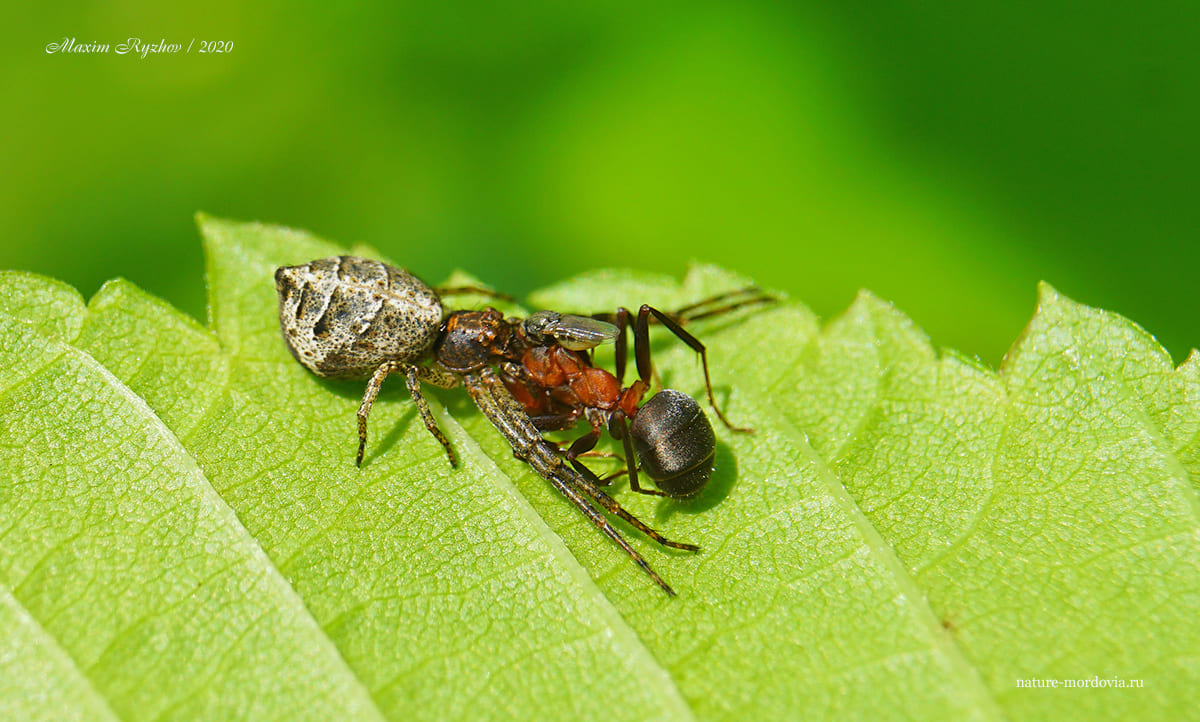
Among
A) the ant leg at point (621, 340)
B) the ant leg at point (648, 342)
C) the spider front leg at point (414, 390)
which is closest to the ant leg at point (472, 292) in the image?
the spider front leg at point (414, 390)

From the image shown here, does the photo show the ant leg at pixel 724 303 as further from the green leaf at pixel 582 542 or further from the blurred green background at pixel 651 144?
the blurred green background at pixel 651 144

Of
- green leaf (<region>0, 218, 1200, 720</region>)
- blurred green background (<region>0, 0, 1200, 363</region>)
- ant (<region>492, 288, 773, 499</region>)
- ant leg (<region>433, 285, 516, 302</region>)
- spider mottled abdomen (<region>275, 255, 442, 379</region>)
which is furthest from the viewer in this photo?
blurred green background (<region>0, 0, 1200, 363</region>)

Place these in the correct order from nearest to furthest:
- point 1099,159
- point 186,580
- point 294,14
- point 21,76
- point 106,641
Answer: point 106,641 < point 186,580 < point 1099,159 < point 21,76 < point 294,14

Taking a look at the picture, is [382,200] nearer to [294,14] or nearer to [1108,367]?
[294,14]

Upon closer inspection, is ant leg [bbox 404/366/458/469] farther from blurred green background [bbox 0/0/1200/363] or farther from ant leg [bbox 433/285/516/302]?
blurred green background [bbox 0/0/1200/363]

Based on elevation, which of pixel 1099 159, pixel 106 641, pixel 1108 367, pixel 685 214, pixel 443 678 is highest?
pixel 1099 159

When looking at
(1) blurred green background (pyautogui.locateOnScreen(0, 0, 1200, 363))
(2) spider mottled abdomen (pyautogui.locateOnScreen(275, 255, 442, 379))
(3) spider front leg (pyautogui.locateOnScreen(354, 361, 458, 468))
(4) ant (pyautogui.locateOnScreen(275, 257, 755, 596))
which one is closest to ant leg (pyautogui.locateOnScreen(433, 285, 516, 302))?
(4) ant (pyautogui.locateOnScreen(275, 257, 755, 596))

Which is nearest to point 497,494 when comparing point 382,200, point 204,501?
point 204,501

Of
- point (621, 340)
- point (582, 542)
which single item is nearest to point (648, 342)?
point (621, 340)
